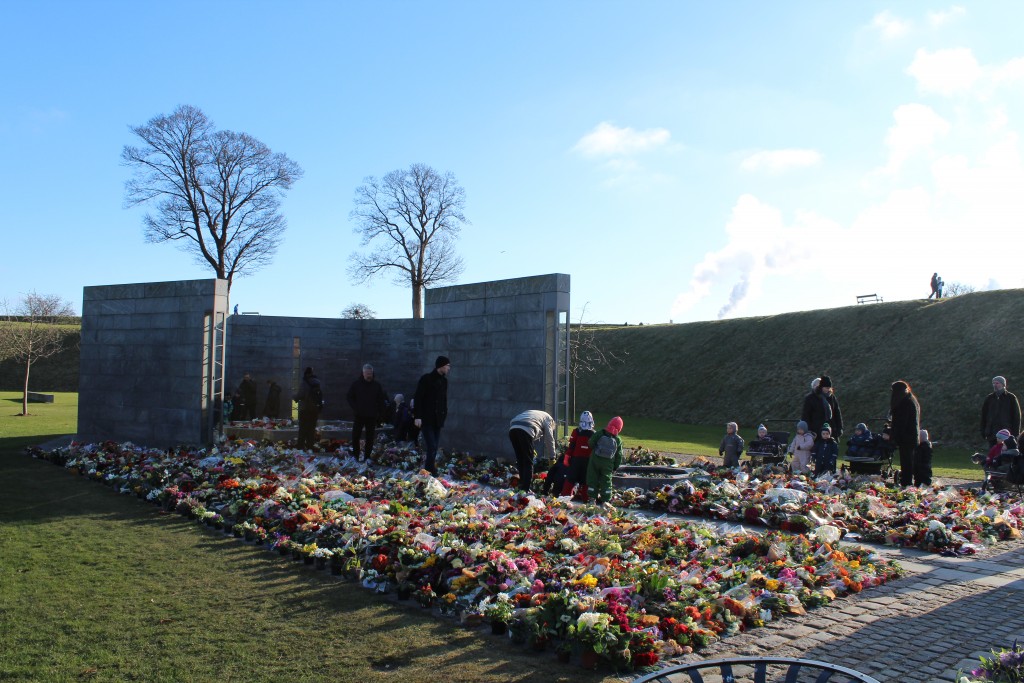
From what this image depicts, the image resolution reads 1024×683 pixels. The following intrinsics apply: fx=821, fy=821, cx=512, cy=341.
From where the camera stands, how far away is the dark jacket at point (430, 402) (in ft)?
45.2

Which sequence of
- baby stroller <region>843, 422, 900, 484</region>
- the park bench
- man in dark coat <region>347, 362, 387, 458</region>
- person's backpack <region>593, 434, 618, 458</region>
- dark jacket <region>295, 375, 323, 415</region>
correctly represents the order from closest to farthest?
1. the park bench
2. person's backpack <region>593, 434, 618, 458</region>
3. man in dark coat <region>347, 362, 387, 458</region>
4. baby stroller <region>843, 422, 900, 484</region>
5. dark jacket <region>295, 375, 323, 415</region>

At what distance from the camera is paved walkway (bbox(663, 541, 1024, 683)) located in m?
5.45

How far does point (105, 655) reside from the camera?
18.2 feet

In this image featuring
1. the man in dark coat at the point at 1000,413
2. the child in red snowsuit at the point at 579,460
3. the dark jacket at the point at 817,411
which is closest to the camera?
the child in red snowsuit at the point at 579,460

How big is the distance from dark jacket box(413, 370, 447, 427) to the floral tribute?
3.38 ft

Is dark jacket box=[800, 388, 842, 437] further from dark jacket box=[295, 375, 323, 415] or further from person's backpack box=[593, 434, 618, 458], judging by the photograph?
dark jacket box=[295, 375, 323, 415]

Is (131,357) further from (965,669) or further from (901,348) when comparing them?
(901,348)

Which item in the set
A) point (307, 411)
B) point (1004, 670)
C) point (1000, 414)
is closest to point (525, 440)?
point (307, 411)

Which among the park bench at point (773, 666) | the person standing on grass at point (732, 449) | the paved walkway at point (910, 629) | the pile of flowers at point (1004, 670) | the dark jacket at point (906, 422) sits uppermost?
the dark jacket at point (906, 422)

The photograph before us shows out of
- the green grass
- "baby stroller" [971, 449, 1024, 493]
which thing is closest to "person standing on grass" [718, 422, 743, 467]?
"baby stroller" [971, 449, 1024, 493]

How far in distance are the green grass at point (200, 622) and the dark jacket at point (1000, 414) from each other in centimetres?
1164

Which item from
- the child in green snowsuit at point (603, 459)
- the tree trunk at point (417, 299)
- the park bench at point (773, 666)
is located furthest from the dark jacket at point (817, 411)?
the tree trunk at point (417, 299)

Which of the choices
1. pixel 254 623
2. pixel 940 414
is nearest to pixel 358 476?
pixel 254 623

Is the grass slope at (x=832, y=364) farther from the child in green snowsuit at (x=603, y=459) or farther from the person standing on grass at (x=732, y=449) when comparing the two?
the child in green snowsuit at (x=603, y=459)
